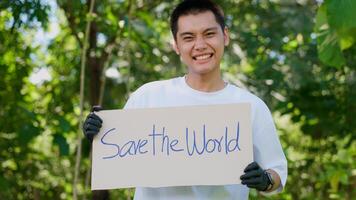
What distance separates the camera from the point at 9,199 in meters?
4.04

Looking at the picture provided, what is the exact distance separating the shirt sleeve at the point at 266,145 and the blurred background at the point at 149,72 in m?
1.50

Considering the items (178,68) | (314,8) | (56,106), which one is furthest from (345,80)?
(56,106)

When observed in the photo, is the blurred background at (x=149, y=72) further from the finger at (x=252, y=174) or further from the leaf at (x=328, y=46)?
the finger at (x=252, y=174)

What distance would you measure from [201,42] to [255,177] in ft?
1.41

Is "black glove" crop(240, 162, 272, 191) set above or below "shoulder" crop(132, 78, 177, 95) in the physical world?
below

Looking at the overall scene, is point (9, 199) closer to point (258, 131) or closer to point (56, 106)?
point (56, 106)

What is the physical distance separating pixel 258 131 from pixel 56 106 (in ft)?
7.45

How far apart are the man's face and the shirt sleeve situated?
19 cm

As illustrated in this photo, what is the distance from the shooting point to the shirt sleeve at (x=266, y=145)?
170 centimetres

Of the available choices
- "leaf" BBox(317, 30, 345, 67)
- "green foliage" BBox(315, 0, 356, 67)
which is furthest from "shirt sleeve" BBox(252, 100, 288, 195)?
"leaf" BBox(317, 30, 345, 67)

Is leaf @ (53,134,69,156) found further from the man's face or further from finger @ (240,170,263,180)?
finger @ (240,170,263,180)

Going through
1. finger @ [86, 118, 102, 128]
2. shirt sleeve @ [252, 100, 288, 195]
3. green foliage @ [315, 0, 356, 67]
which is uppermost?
green foliage @ [315, 0, 356, 67]

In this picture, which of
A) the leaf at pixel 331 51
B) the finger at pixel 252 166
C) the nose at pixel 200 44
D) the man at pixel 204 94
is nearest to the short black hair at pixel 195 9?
the man at pixel 204 94

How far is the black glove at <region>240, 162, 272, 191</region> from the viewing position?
155 cm
